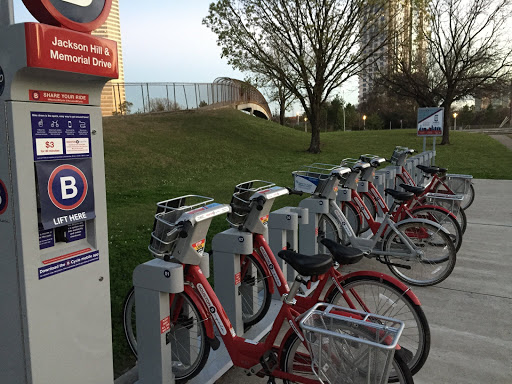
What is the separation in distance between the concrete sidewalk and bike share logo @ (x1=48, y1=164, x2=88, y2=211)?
140 cm

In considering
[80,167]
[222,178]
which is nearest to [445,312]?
[80,167]

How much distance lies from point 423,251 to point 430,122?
6.68 metres

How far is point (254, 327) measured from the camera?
11.4 ft

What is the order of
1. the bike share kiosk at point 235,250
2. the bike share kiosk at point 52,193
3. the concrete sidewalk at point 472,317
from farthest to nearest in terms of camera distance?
the bike share kiosk at point 235,250 < the concrete sidewalk at point 472,317 < the bike share kiosk at point 52,193

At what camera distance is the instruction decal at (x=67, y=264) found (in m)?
1.99

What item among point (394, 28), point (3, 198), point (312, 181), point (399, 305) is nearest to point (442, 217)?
point (312, 181)

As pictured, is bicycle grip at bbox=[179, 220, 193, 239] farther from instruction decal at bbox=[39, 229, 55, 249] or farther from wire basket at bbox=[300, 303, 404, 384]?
wire basket at bbox=[300, 303, 404, 384]

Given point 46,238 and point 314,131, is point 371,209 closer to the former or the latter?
point 46,238

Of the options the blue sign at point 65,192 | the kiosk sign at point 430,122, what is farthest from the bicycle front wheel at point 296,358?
the kiosk sign at point 430,122

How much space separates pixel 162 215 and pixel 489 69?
23.7 meters

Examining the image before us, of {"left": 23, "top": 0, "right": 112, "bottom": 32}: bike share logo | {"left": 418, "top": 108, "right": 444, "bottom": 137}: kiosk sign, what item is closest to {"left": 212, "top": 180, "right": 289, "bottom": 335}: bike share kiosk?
{"left": 23, "top": 0, "right": 112, "bottom": 32}: bike share logo

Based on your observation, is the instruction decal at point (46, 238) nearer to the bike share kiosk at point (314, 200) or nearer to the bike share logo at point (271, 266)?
the bike share logo at point (271, 266)

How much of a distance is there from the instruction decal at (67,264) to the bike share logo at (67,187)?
0.84 feet

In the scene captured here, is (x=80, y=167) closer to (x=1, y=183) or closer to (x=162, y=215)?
(x=1, y=183)
